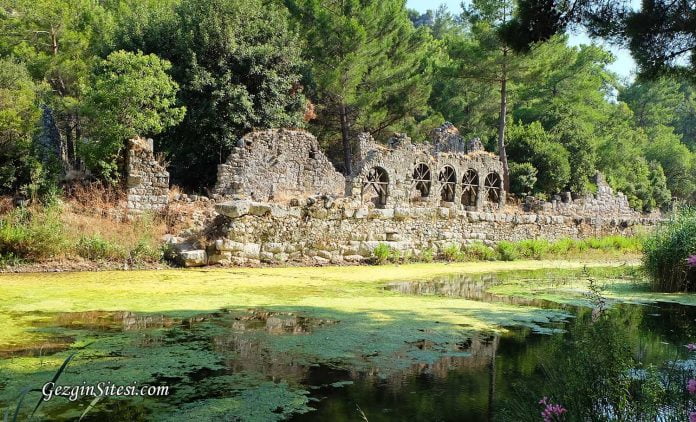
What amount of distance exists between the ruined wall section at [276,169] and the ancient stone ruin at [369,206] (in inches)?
1.4

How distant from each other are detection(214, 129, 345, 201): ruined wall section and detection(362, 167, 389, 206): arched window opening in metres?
0.99

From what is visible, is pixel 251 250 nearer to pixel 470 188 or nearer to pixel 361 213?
pixel 361 213

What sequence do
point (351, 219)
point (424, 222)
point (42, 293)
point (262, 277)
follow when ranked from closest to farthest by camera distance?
1. point (42, 293)
2. point (262, 277)
3. point (351, 219)
4. point (424, 222)

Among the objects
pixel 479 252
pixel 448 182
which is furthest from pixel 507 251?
pixel 448 182

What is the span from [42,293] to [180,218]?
5.49 meters

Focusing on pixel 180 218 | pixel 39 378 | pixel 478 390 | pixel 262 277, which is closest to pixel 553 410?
pixel 478 390

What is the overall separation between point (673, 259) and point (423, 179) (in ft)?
45.9

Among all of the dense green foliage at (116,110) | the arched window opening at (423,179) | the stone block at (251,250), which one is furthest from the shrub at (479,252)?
the dense green foliage at (116,110)

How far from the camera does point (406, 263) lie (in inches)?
484

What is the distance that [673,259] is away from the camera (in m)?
8.80

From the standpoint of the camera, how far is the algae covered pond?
323 centimetres

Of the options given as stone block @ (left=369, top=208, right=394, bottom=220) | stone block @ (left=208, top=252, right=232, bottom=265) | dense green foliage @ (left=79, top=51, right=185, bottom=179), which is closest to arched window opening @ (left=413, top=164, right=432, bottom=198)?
stone block @ (left=369, top=208, right=394, bottom=220)

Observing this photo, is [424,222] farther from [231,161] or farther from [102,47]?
[102,47]

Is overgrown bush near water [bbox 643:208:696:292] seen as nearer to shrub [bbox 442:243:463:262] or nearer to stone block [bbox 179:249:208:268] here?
shrub [bbox 442:243:463:262]
